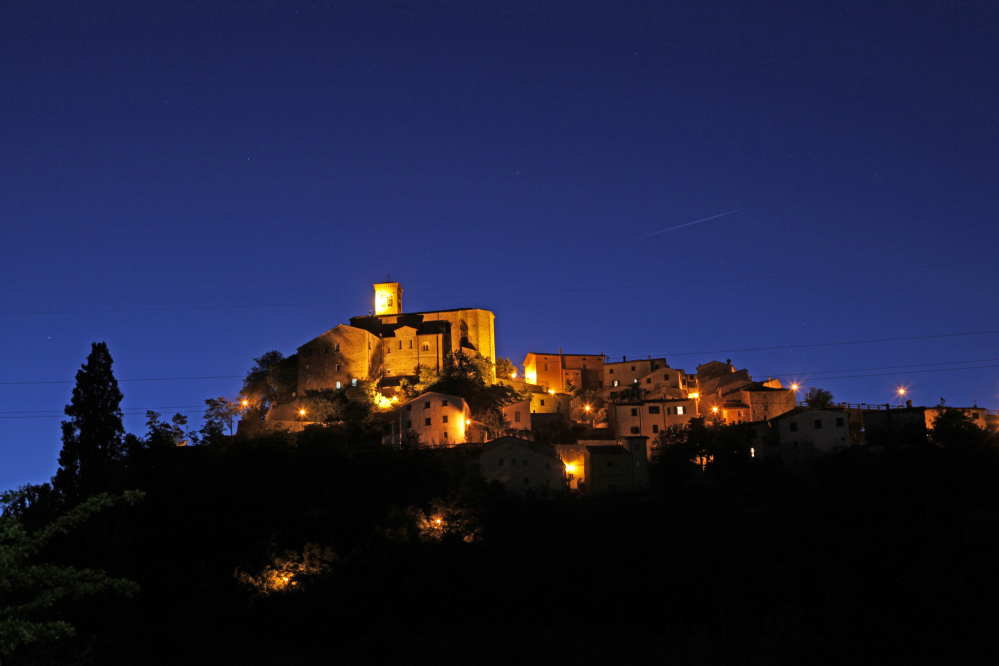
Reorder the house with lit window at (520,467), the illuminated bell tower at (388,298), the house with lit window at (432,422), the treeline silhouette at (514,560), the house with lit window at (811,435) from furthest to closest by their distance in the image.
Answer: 1. the illuminated bell tower at (388,298)
2. the house with lit window at (432,422)
3. the house with lit window at (811,435)
4. the house with lit window at (520,467)
5. the treeline silhouette at (514,560)

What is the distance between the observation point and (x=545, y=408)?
6378cm

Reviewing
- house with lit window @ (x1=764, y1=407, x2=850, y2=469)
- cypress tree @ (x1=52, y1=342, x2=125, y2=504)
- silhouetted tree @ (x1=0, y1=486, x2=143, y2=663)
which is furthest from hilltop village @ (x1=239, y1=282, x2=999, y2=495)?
silhouetted tree @ (x1=0, y1=486, x2=143, y2=663)

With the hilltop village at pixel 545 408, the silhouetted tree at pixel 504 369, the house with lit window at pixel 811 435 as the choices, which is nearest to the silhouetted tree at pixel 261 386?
the hilltop village at pixel 545 408

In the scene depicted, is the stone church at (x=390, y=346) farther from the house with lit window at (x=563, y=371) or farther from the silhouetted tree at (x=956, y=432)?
the silhouetted tree at (x=956, y=432)

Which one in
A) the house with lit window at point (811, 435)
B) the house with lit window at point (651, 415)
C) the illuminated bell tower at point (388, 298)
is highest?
the illuminated bell tower at point (388, 298)

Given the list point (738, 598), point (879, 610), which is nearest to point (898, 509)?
point (879, 610)

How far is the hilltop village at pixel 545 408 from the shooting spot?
47.6 meters

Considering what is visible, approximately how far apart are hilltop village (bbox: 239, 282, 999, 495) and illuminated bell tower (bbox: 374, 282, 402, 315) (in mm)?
119

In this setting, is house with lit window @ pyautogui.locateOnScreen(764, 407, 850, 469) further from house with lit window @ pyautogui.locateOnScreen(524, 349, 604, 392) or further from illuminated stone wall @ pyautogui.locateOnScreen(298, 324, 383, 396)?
illuminated stone wall @ pyautogui.locateOnScreen(298, 324, 383, 396)

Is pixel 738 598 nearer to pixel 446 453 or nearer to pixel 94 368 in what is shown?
pixel 446 453

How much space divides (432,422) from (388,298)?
3109 cm

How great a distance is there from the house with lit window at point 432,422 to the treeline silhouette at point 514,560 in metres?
5.66

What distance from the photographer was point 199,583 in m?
38.5

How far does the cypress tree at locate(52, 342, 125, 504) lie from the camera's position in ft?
121
